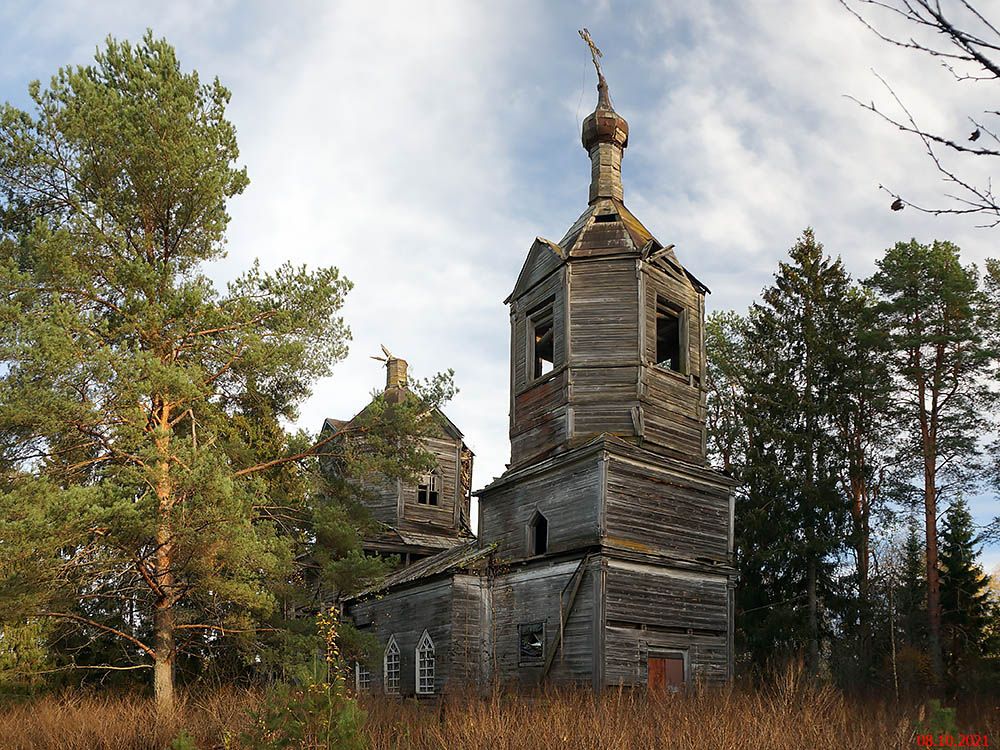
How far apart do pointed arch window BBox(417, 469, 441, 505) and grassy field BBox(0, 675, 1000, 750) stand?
20634 mm

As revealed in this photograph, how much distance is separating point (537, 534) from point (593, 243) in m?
7.33

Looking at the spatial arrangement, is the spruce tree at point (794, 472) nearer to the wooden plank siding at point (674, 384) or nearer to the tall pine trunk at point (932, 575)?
the tall pine trunk at point (932, 575)

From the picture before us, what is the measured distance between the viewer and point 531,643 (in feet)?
63.0

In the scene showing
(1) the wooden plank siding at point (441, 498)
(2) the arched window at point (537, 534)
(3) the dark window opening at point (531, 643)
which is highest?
(1) the wooden plank siding at point (441, 498)

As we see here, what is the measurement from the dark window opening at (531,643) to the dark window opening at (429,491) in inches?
613

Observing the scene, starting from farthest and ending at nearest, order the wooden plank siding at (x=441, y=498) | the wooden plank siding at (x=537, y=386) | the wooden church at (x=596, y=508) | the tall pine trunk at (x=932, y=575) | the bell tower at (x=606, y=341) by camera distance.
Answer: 1. the wooden plank siding at (x=441, y=498)
2. the tall pine trunk at (x=932, y=575)
3. the wooden plank siding at (x=537, y=386)
4. the bell tower at (x=606, y=341)
5. the wooden church at (x=596, y=508)

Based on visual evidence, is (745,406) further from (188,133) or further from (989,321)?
(188,133)

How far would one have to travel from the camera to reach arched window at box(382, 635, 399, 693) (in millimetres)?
23641

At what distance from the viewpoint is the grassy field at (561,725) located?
7836mm

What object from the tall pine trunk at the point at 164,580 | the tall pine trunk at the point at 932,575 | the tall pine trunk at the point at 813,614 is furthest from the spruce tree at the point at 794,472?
the tall pine trunk at the point at 164,580

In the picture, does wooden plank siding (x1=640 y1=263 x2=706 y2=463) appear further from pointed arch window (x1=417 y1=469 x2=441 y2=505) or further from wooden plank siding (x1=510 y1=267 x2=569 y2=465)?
pointed arch window (x1=417 y1=469 x2=441 y2=505)

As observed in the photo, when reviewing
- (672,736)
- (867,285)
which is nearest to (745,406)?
(867,285)

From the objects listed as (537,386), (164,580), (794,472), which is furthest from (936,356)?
(164,580)

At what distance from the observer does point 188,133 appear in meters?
17.0
